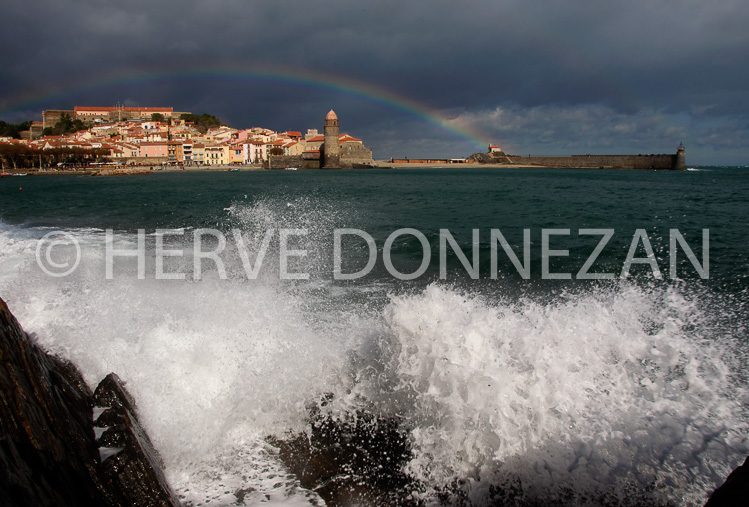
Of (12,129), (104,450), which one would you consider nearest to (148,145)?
(12,129)

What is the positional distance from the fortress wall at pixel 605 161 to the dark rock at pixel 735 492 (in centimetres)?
11680

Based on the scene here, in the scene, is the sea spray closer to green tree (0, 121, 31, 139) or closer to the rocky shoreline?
the rocky shoreline

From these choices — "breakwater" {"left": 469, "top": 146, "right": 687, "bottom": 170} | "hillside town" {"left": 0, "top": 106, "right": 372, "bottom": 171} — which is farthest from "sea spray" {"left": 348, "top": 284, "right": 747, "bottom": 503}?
"breakwater" {"left": 469, "top": 146, "right": 687, "bottom": 170}

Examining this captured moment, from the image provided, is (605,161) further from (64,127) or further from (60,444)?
(64,127)

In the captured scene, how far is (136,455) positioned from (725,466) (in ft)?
15.1

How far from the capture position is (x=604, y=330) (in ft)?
17.4

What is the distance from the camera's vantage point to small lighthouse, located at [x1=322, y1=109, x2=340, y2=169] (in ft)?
327

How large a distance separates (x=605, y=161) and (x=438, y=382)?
122 meters

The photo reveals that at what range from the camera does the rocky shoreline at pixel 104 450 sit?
2.56 m

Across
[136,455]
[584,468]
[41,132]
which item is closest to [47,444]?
[136,455]

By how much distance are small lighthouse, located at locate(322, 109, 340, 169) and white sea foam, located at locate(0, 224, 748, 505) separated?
9836 cm

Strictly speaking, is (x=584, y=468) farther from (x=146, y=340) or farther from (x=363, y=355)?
(x=146, y=340)

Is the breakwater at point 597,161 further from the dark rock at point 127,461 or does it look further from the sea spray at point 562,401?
the dark rock at point 127,461

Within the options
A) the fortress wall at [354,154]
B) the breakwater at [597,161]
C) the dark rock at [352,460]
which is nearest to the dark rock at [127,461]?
the dark rock at [352,460]
